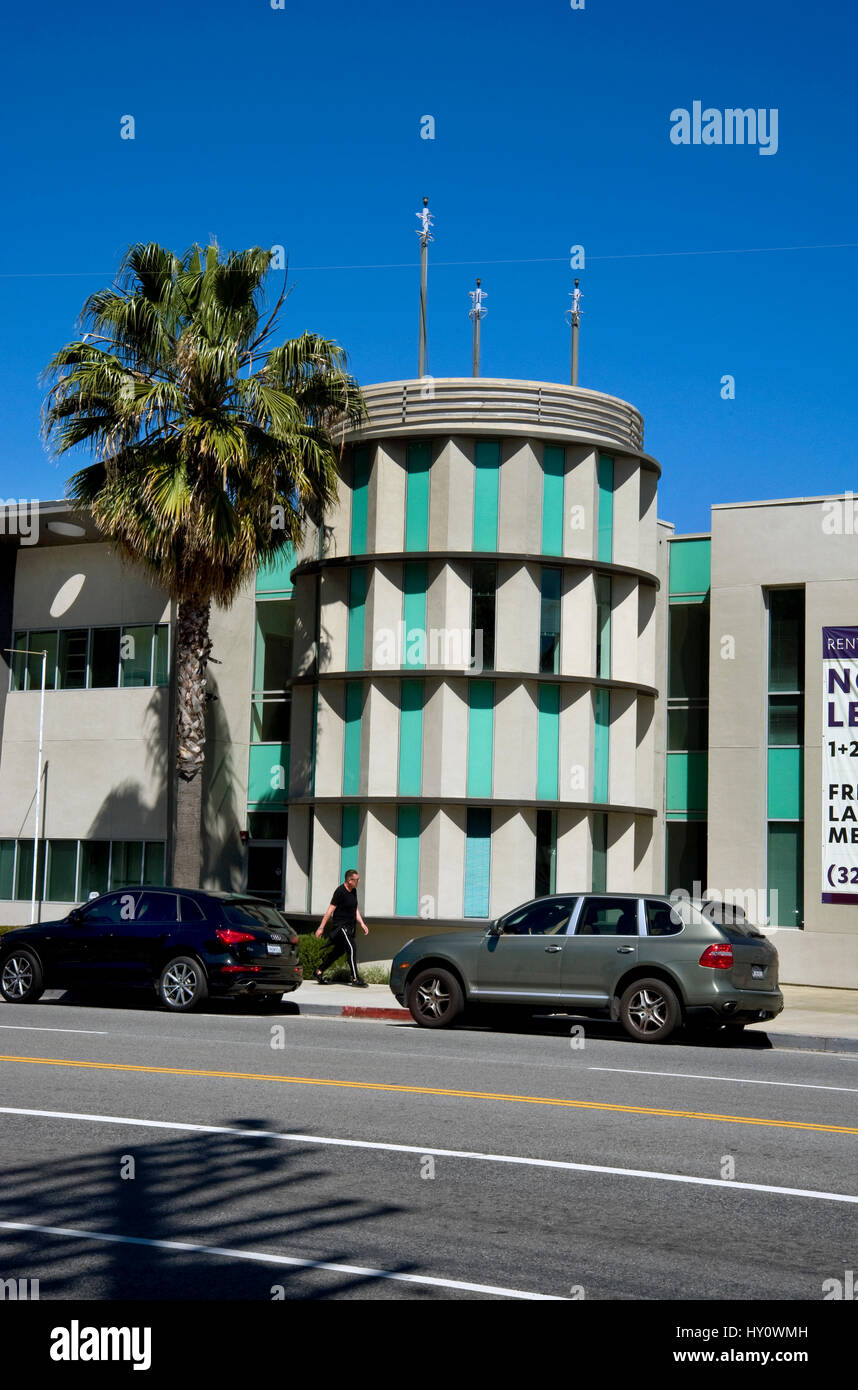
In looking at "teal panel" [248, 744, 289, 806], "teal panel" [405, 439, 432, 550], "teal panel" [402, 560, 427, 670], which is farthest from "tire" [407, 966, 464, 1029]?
"teal panel" [248, 744, 289, 806]

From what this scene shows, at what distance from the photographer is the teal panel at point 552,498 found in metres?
25.6

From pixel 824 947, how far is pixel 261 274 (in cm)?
1434

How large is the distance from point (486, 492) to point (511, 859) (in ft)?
20.6

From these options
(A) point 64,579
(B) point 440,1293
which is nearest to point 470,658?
(A) point 64,579

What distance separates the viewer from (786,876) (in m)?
25.5

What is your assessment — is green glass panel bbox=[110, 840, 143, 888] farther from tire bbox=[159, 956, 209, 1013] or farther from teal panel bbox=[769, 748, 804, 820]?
teal panel bbox=[769, 748, 804, 820]

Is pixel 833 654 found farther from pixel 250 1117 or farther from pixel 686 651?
pixel 250 1117

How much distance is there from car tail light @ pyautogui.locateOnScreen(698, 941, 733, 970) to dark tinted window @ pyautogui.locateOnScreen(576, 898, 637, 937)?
0.90 m

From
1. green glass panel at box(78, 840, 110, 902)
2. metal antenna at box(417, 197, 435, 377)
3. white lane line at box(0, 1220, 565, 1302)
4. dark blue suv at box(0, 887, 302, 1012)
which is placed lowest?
white lane line at box(0, 1220, 565, 1302)

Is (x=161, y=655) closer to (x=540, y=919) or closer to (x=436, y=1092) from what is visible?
(x=540, y=919)

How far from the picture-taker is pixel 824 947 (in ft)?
80.8

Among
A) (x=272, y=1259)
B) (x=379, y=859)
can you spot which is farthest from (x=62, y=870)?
(x=272, y=1259)

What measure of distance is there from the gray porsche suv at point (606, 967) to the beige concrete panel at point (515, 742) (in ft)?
23.3

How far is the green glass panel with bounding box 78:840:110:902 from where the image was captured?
30.1 metres
